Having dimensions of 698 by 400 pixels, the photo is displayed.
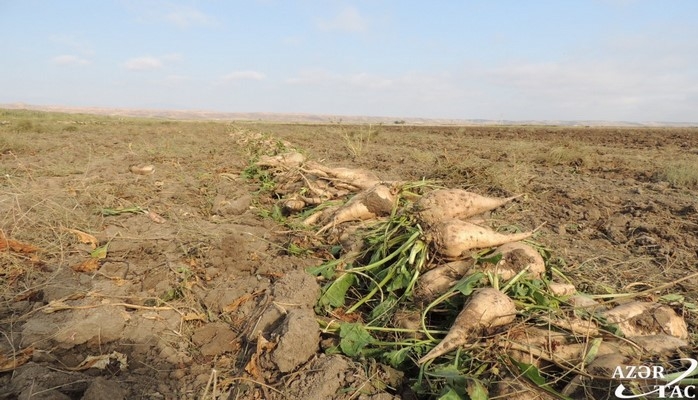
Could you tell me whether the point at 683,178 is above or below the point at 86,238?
above

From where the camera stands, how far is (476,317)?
5.89 feet

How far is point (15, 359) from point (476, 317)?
1.92 m

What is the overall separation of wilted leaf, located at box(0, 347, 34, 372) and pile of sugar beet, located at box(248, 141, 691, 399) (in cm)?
126

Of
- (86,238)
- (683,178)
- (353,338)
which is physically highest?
(683,178)

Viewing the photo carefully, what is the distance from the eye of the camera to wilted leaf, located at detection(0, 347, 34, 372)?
164 cm

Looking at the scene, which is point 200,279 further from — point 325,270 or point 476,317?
point 476,317

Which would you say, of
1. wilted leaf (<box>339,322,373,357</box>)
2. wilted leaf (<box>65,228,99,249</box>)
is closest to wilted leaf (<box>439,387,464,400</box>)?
wilted leaf (<box>339,322,373,357</box>)

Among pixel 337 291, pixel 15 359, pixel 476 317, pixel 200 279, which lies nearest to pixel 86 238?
pixel 200 279

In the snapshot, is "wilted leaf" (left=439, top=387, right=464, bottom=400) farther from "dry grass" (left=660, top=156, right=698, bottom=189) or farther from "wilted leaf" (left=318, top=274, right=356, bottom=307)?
"dry grass" (left=660, top=156, right=698, bottom=189)

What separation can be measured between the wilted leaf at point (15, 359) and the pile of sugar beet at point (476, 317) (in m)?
1.26

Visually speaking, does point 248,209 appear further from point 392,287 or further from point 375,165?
point 375,165

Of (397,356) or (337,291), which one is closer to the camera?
(397,356)

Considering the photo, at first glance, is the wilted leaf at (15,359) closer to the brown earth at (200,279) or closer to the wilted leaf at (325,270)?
the brown earth at (200,279)

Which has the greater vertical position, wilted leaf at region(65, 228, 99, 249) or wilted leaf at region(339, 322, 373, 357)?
wilted leaf at region(65, 228, 99, 249)
